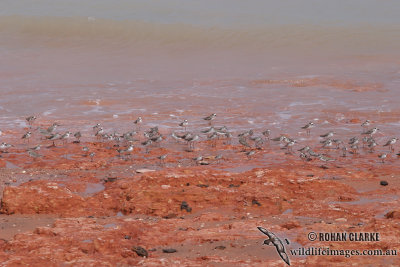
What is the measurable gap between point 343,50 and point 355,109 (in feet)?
64.0

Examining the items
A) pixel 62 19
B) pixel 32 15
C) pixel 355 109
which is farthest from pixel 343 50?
pixel 32 15

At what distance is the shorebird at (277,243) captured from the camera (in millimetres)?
8804

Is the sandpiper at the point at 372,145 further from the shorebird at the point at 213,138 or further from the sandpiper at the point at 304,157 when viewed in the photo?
the shorebird at the point at 213,138

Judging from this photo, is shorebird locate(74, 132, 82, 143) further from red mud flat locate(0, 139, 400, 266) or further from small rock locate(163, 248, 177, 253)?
small rock locate(163, 248, 177, 253)

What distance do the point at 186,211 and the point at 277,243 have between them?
327cm

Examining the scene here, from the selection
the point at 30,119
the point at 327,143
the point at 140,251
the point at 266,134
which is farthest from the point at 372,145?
the point at 30,119

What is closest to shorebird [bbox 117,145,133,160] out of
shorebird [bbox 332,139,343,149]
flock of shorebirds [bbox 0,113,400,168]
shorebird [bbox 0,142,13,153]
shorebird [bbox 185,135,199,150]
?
flock of shorebirds [bbox 0,113,400,168]

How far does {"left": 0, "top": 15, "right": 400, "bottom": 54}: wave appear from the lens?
151 ft

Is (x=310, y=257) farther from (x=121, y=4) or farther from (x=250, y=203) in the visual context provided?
(x=121, y=4)

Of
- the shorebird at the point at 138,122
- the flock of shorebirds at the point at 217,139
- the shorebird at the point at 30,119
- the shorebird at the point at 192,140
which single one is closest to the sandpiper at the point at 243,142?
the flock of shorebirds at the point at 217,139

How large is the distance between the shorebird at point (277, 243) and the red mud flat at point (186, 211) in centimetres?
9

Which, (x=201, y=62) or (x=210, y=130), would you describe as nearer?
(x=210, y=130)

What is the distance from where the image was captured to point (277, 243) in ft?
30.8

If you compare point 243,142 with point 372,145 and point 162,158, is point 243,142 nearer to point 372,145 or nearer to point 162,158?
→ point 162,158
